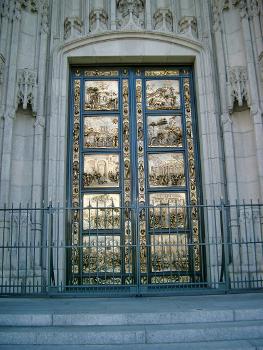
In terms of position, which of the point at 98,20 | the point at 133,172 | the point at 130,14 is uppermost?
the point at 130,14

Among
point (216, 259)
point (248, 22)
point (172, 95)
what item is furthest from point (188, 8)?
point (216, 259)

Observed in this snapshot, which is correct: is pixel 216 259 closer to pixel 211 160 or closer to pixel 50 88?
pixel 211 160

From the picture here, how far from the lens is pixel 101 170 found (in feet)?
32.1

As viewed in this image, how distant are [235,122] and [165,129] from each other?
64.9 inches

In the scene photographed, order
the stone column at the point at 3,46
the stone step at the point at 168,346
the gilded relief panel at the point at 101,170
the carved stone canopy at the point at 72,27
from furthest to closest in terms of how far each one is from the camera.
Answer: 1. the carved stone canopy at the point at 72,27
2. the gilded relief panel at the point at 101,170
3. the stone column at the point at 3,46
4. the stone step at the point at 168,346

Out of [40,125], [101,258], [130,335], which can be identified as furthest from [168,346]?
[40,125]

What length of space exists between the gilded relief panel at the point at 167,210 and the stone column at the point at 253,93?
5.90 ft

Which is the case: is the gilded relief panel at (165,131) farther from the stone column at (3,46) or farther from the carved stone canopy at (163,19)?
the stone column at (3,46)

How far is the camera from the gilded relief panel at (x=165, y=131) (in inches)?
394

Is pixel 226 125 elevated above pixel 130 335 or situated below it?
above

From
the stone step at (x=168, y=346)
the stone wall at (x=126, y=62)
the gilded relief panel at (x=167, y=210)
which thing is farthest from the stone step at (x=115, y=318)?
the gilded relief panel at (x=167, y=210)

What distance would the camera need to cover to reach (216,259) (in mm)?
8609

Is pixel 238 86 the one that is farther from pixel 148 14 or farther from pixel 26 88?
pixel 26 88

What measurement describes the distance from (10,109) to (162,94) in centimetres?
364
